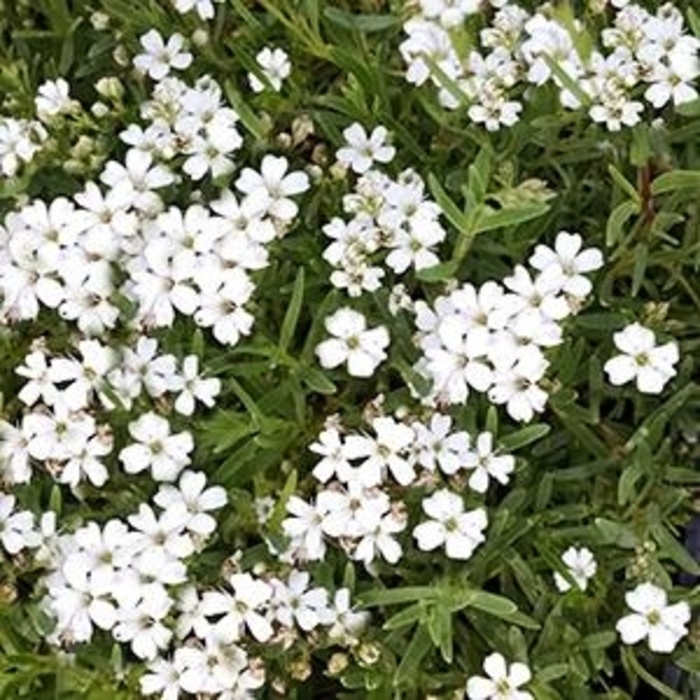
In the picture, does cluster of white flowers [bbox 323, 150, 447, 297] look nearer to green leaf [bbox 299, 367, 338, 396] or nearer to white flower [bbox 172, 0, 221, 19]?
green leaf [bbox 299, 367, 338, 396]

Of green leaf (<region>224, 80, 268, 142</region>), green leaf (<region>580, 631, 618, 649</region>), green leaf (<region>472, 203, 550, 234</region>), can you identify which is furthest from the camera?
green leaf (<region>224, 80, 268, 142</region>)

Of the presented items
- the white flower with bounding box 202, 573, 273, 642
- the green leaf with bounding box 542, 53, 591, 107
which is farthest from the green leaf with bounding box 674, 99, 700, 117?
the white flower with bounding box 202, 573, 273, 642

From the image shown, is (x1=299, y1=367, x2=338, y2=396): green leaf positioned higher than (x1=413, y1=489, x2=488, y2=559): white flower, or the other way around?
(x1=299, y1=367, x2=338, y2=396): green leaf

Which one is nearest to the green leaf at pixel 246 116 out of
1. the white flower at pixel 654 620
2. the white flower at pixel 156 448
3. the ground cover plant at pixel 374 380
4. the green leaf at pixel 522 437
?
the ground cover plant at pixel 374 380

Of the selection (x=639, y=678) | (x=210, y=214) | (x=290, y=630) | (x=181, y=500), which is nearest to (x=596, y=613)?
(x=639, y=678)

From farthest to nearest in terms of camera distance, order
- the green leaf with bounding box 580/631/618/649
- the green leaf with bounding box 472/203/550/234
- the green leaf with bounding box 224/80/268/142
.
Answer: the green leaf with bounding box 224/80/268/142 → the green leaf with bounding box 580/631/618/649 → the green leaf with bounding box 472/203/550/234

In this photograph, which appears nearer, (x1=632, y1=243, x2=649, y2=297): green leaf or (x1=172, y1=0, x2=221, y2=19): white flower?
(x1=632, y1=243, x2=649, y2=297): green leaf

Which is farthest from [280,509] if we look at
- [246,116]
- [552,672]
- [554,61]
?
[554,61]
